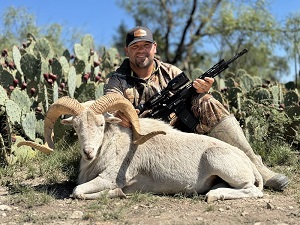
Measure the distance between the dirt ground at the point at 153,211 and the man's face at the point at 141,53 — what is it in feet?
7.04

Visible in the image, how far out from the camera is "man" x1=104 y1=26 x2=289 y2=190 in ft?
21.7

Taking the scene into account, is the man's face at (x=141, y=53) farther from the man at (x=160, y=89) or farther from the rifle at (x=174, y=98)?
the rifle at (x=174, y=98)

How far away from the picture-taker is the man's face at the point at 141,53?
7020 millimetres

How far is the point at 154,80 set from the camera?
7.33 metres

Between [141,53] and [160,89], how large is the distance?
64 cm

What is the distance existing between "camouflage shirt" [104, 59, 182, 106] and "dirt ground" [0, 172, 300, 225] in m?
1.78

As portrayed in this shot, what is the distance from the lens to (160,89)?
7277 mm

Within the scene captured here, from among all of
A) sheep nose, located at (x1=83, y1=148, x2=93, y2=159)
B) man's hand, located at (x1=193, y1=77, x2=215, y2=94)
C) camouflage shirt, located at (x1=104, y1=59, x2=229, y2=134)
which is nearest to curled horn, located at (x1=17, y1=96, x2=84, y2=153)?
sheep nose, located at (x1=83, y1=148, x2=93, y2=159)

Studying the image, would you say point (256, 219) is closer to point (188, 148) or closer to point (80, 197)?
point (188, 148)

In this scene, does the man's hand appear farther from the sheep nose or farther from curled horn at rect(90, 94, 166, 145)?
the sheep nose

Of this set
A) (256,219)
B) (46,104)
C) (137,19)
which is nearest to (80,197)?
(256,219)

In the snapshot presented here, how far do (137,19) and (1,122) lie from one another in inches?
819

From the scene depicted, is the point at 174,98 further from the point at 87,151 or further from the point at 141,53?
the point at 87,151

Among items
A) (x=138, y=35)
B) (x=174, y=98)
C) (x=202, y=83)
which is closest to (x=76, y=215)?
(x=174, y=98)
